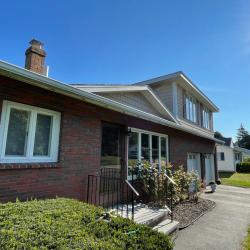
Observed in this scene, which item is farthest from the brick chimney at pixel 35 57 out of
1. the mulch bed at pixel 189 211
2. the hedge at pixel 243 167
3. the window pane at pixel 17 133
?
the hedge at pixel 243 167

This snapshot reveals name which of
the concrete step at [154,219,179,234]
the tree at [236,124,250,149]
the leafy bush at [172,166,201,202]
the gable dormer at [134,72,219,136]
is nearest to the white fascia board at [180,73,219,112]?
the gable dormer at [134,72,219,136]

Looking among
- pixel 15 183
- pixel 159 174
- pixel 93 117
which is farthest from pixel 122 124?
pixel 15 183

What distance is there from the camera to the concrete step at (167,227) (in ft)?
17.8

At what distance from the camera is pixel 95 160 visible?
629cm

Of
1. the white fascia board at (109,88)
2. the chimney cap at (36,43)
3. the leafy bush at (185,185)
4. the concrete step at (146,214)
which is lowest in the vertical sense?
the concrete step at (146,214)

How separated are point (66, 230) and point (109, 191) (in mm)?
4084

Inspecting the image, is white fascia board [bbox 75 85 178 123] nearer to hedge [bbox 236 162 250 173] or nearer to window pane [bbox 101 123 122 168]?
window pane [bbox 101 123 122 168]

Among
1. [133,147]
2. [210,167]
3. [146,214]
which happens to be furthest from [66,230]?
[210,167]

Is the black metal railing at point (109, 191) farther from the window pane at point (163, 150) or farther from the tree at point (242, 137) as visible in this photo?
the tree at point (242, 137)

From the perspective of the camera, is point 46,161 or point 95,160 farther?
point 95,160

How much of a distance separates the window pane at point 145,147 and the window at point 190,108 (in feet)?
18.7

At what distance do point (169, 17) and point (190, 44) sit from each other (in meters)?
1.63

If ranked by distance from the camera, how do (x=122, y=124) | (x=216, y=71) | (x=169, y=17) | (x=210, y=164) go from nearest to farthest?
(x=122, y=124) < (x=169, y=17) < (x=216, y=71) < (x=210, y=164)

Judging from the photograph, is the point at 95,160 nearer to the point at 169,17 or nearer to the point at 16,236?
the point at 16,236
